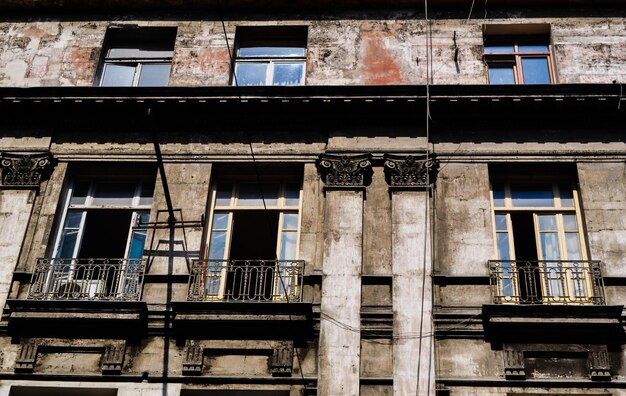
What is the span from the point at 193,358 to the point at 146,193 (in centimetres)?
408

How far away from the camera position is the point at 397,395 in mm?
14039

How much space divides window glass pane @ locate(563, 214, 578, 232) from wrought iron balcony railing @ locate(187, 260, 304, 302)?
5.11 meters

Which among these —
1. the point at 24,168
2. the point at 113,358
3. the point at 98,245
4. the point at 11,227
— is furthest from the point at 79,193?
the point at 113,358

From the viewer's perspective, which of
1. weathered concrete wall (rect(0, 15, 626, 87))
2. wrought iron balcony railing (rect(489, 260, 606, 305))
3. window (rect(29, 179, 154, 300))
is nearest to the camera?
wrought iron balcony railing (rect(489, 260, 606, 305))

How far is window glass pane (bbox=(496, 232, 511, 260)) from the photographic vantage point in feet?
52.5

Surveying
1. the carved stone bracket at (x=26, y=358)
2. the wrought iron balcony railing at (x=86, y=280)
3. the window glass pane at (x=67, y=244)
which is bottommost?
the carved stone bracket at (x=26, y=358)

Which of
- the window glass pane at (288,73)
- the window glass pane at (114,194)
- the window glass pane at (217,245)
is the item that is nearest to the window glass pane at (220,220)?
the window glass pane at (217,245)

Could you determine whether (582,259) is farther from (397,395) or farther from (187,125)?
(187,125)

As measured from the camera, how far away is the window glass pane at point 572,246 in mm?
15938

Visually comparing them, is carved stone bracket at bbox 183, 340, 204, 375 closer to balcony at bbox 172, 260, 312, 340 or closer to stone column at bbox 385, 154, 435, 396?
balcony at bbox 172, 260, 312, 340

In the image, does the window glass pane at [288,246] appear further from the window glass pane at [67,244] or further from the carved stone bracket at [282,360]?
the window glass pane at [67,244]

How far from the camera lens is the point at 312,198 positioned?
16.6 meters

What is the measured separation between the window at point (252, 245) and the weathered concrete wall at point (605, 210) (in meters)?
5.41

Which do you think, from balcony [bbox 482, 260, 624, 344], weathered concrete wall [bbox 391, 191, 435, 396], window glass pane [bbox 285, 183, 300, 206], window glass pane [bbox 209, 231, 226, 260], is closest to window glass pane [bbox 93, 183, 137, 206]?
window glass pane [bbox 209, 231, 226, 260]
